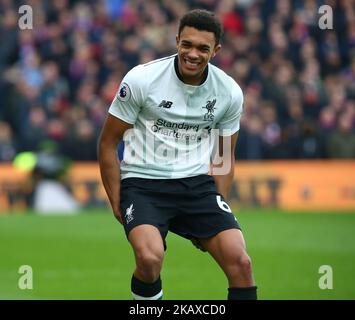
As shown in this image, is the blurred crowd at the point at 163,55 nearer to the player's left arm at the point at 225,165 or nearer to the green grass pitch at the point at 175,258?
the green grass pitch at the point at 175,258

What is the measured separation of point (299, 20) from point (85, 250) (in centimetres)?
1084

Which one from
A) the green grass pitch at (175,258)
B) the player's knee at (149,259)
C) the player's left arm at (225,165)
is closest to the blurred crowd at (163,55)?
the green grass pitch at (175,258)

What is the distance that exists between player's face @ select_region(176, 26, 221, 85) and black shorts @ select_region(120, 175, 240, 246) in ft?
2.69

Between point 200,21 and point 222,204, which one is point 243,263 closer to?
point 222,204

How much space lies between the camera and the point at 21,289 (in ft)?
33.7

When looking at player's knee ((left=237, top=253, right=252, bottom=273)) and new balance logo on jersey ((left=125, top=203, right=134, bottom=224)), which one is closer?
player's knee ((left=237, top=253, right=252, bottom=273))

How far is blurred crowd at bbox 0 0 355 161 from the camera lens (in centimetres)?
2056

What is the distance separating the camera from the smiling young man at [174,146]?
7.34m

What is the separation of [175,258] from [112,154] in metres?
5.93

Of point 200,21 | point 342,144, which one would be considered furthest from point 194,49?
point 342,144

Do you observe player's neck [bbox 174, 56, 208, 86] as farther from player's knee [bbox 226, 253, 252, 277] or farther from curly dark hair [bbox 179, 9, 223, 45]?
player's knee [bbox 226, 253, 252, 277]

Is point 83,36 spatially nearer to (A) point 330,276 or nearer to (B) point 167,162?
(A) point 330,276

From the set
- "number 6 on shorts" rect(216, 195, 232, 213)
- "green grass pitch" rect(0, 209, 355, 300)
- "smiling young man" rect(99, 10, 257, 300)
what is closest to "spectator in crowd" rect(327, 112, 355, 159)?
"green grass pitch" rect(0, 209, 355, 300)

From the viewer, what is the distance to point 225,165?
25.8 feet
